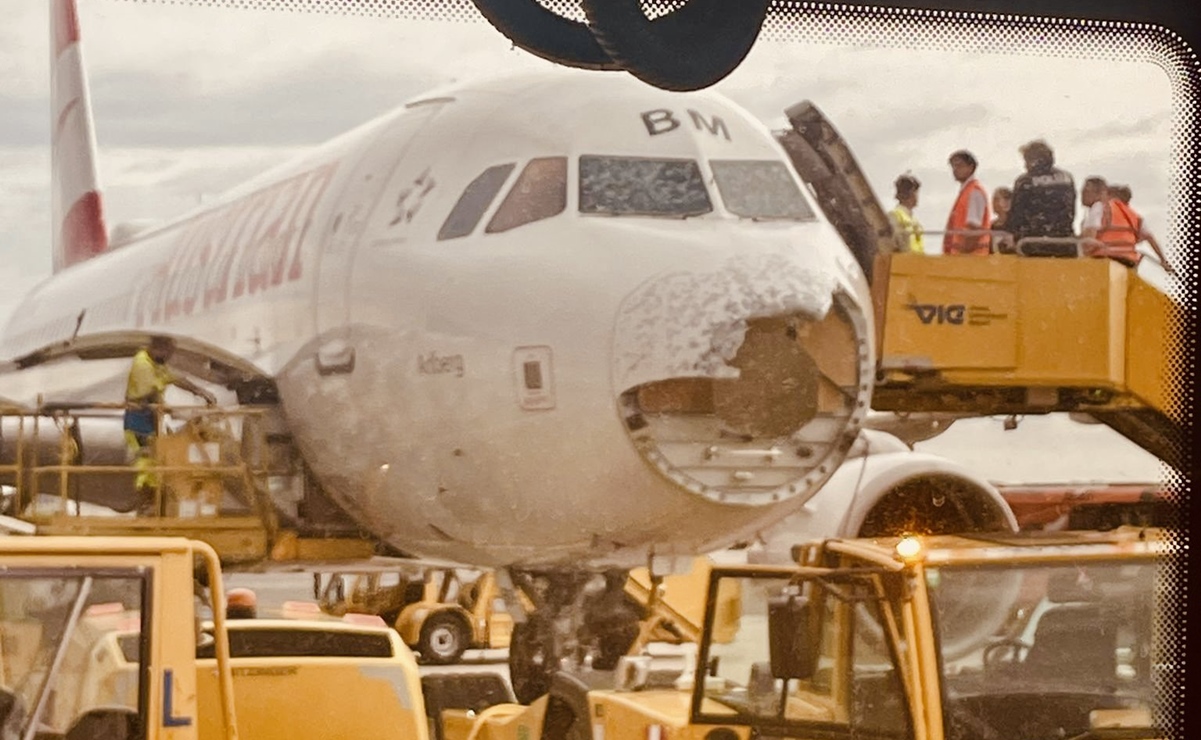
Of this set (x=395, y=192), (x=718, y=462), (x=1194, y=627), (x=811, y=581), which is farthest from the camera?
(x=395, y=192)

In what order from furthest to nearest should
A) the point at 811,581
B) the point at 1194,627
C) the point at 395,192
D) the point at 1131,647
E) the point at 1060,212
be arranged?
the point at 395,192 < the point at 1060,212 < the point at 1194,627 < the point at 1131,647 < the point at 811,581

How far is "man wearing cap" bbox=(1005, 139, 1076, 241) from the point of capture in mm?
4242

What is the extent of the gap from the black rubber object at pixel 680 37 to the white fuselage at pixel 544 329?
113cm

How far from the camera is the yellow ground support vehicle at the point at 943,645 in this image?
10.9ft

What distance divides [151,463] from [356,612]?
57cm

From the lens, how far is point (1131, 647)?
3.54m

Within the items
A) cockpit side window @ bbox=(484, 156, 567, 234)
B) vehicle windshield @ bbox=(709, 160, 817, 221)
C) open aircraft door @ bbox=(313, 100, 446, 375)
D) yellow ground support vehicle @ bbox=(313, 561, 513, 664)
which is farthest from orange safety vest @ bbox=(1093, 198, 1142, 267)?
open aircraft door @ bbox=(313, 100, 446, 375)

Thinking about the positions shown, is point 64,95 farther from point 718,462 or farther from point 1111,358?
point 1111,358

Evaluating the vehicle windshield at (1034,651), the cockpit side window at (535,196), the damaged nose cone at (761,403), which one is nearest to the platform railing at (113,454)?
the cockpit side window at (535,196)

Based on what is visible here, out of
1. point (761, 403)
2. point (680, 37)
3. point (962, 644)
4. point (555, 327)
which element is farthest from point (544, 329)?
point (962, 644)

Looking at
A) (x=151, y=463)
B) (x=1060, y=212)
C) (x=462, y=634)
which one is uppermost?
(x=1060, y=212)

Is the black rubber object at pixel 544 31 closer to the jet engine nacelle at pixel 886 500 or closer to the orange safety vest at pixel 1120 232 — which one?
the orange safety vest at pixel 1120 232

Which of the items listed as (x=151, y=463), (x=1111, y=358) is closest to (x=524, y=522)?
(x=151, y=463)

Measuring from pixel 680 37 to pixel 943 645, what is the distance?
1104 millimetres
